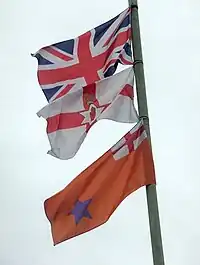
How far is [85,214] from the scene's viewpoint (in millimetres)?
13523

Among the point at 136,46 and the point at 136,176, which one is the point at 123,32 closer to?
the point at 136,46

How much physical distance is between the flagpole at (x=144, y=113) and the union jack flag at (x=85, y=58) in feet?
0.61

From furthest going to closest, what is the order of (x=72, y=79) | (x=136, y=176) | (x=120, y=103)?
(x=72, y=79) → (x=120, y=103) → (x=136, y=176)

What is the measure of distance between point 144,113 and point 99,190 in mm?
1573

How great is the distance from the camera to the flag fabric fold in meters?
14.3

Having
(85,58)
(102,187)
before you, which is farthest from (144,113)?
(85,58)

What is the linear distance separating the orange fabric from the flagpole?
0.41 m

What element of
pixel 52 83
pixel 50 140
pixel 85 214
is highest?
pixel 52 83

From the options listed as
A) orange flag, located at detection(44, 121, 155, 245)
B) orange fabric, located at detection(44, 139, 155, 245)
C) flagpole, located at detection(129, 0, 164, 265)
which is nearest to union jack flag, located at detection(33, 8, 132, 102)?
flagpole, located at detection(129, 0, 164, 265)

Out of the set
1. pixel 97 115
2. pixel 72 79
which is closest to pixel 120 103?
pixel 97 115

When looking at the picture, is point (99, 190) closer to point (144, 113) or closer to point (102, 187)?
point (102, 187)

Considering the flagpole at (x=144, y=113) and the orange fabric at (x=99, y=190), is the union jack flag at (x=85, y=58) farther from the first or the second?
the orange fabric at (x=99, y=190)

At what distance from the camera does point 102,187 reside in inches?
535

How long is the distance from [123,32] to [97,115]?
1739 millimetres
